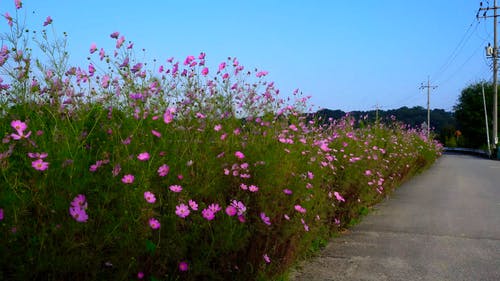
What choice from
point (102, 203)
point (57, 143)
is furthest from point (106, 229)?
point (57, 143)

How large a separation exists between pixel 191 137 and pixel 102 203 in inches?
41.1

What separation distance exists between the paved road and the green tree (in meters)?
56.3

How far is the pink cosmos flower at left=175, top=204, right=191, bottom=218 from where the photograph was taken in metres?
3.19

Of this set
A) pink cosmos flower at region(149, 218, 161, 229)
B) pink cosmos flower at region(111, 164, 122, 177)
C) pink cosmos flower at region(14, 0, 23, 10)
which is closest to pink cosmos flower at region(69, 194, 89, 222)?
pink cosmos flower at region(111, 164, 122, 177)

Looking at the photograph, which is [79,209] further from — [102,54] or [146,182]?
[102,54]

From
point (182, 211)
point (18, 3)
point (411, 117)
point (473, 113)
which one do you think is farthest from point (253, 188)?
point (411, 117)

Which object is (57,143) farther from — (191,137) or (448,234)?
(448,234)

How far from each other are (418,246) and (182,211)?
3.92 metres

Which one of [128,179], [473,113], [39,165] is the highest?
[473,113]

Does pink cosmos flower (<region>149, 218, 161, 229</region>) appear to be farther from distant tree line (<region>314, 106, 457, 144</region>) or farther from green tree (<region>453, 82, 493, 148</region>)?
green tree (<region>453, 82, 493, 148</region>)

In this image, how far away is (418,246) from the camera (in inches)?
242

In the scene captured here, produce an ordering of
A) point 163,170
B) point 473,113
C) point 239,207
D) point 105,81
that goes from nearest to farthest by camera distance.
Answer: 1. point 163,170
2. point 239,207
3. point 105,81
4. point 473,113

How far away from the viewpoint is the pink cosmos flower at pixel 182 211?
125 inches

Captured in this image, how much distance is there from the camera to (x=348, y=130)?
9766 millimetres
